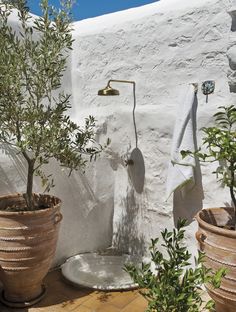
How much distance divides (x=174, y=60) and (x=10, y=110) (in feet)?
4.46

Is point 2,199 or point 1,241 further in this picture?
point 2,199

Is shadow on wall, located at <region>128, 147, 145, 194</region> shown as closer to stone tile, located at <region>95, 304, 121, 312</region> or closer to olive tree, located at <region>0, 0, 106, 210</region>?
olive tree, located at <region>0, 0, 106, 210</region>

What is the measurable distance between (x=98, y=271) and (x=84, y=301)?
48cm

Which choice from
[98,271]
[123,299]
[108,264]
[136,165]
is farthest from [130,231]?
[123,299]

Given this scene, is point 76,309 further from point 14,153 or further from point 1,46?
point 1,46

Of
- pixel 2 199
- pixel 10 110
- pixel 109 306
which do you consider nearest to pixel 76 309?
pixel 109 306

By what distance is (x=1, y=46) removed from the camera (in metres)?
2.24

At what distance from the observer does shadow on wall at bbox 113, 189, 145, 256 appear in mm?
3275

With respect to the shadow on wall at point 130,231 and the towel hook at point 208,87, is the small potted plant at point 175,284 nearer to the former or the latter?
the towel hook at point 208,87

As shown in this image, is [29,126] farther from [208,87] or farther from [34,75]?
[208,87]

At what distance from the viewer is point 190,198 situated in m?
2.75

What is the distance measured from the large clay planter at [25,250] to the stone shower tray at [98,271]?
420mm

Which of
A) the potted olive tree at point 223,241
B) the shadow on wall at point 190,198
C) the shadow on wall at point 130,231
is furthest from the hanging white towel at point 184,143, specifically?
the shadow on wall at point 130,231

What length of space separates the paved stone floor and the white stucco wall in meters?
0.45
